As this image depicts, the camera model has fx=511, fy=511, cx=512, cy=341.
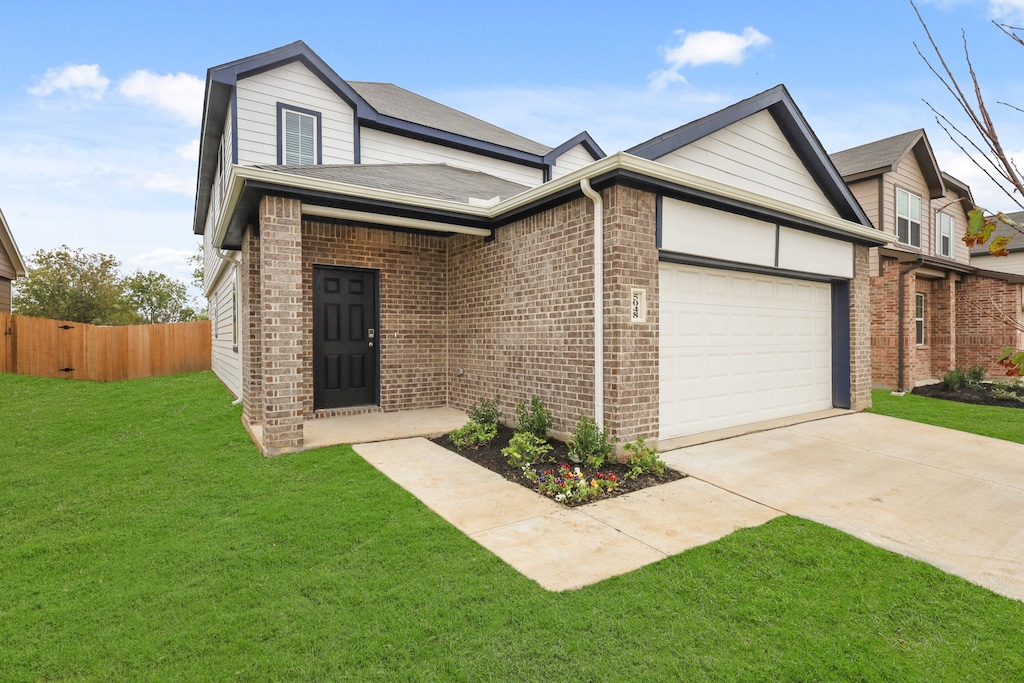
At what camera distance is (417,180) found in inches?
297

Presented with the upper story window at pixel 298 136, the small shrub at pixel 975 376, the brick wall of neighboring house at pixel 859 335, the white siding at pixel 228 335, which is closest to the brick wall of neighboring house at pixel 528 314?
the upper story window at pixel 298 136

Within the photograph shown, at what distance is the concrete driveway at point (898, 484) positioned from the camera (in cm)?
347

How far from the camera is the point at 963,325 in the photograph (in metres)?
Result: 13.8

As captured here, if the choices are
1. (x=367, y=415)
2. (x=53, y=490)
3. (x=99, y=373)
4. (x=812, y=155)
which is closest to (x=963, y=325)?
(x=812, y=155)

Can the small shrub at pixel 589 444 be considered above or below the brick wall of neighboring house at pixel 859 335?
below

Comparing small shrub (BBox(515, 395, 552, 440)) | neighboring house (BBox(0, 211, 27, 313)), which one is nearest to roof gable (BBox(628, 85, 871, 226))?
small shrub (BBox(515, 395, 552, 440))

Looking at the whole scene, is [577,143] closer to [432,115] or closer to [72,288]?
[432,115]

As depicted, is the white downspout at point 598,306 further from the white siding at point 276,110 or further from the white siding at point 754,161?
the white siding at point 276,110

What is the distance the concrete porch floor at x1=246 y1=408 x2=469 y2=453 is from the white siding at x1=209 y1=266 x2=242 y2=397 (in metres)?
2.65

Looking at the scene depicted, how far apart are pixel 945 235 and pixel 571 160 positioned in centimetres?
1161

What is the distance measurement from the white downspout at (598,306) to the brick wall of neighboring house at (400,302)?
283 centimetres

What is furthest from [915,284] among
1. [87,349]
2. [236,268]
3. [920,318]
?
[87,349]

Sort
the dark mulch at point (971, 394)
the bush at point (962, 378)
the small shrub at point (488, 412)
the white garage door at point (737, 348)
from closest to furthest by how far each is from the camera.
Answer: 1. the white garage door at point (737, 348)
2. the small shrub at point (488, 412)
3. the dark mulch at point (971, 394)
4. the bush at point (962, 378)

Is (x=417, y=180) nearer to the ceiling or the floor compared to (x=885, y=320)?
nearer to the ceiling
